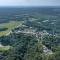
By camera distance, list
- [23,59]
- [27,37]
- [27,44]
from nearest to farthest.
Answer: [23,59], [27,44], [27,37]

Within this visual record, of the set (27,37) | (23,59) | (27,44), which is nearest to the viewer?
(23,59)

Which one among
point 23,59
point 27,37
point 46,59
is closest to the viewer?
point 46,59

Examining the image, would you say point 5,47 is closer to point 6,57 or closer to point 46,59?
point 6,57

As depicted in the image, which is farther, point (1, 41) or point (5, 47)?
point (1, 41)

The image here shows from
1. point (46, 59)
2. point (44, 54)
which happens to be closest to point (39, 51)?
point (44, 54)

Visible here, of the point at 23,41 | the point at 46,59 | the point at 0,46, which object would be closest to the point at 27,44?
the point at 23,41

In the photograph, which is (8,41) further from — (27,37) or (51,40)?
(51,40)

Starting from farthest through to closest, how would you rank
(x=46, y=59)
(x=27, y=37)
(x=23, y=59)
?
(x=27, y=37), (x=23, y=59), (x=46, y=59)

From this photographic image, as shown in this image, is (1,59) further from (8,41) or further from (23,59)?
(8,41)

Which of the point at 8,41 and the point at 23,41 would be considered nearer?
the point at 23,41
